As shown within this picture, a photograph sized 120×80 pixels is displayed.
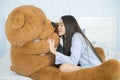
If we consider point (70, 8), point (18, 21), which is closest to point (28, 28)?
point (18, 21)

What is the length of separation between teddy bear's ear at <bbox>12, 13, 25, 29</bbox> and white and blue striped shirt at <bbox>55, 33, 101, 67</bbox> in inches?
14.9

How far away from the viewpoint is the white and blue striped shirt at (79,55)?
1.84 meters

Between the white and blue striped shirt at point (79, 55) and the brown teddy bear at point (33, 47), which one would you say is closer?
the brown teddy bear at point (33, 47)

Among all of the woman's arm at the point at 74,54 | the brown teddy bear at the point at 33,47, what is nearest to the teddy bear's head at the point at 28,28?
the brown teddy bear at the point at 33,47

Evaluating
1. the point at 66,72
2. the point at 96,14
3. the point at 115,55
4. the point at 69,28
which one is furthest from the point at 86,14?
the point at 66,72

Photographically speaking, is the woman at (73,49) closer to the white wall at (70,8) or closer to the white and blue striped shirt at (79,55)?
the white and blue striped shirt at (79,55)

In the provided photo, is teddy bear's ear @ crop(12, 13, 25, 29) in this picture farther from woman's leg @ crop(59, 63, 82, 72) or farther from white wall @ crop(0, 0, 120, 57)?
white wall @ crop(0, 0, 120, 57)

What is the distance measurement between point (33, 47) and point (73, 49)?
1.07 ft

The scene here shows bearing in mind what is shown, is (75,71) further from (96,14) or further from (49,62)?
(96,14)

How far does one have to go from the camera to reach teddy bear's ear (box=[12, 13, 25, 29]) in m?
1.71

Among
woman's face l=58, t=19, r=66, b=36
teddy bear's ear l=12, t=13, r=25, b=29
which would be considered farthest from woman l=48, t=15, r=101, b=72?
teddy bear's ear l=12, t=13, r=25, b=29

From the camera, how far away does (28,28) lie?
1.72 m

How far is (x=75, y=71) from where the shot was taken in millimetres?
1668

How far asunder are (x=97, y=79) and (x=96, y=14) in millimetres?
1673
